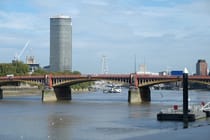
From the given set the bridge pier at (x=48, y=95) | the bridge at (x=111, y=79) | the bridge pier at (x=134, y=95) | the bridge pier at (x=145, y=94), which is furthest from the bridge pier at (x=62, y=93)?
the bridge pier at (x=134, y=95)

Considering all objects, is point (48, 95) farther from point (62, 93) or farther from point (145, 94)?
point (145, 94)

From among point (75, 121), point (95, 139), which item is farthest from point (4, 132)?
point (75, 121)

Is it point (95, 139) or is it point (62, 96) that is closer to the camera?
point (95, 139)

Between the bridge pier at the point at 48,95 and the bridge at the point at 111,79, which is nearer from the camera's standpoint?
the bridge at the point at 111,79

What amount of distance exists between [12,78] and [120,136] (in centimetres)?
8894

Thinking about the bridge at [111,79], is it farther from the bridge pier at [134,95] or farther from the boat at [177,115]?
the boat at [177,115]

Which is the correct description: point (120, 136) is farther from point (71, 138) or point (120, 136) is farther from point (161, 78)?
point (161, 78)

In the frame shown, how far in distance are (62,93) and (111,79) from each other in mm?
14491

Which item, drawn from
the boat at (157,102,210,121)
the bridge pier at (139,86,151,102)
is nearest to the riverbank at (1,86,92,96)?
the bridge pier at (139,86,151,102)

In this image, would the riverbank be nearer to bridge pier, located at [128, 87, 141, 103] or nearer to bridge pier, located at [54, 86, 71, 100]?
bridge pier, located at [54, 86, 71, 100]

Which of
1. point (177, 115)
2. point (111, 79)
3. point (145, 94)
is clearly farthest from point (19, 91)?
point (177, 115)

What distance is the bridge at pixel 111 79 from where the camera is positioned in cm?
11012

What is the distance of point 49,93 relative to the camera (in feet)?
394

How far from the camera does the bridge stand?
361 feet
